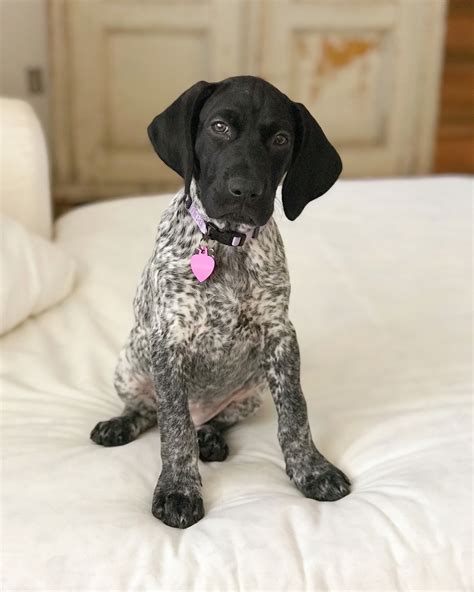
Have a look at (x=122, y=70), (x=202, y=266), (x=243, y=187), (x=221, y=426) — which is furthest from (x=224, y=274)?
(x=122, y=70)

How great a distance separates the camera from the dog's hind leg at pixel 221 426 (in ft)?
5.98

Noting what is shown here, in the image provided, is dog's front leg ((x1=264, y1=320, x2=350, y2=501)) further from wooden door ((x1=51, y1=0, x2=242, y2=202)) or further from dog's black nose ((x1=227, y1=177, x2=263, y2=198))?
wooden door ((x1=51, y1=0, x2=242, y2=202))

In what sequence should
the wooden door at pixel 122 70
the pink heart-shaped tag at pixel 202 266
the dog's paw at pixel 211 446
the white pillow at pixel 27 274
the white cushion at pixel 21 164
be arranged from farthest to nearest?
the wooden door at pixel 122 70, the white cushion at pixel 21 164, the white pillow at pixel 27 274, the dog's paw at pixel 211 446, the pink heart-shaped tag at pixel 202 266

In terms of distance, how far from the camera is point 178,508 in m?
1.55

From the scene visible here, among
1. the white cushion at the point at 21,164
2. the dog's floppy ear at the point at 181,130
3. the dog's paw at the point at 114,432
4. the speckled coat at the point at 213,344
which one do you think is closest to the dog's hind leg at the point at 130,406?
the dog's paw at the point at 114,432

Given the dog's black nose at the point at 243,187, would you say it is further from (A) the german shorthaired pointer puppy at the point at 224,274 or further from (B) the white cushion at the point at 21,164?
(B) the white cushion at the point at 21,164

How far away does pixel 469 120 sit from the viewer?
5.84m

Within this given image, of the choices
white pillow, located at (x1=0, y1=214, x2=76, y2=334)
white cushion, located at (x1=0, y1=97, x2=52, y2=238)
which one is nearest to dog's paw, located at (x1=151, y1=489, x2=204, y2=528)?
white pillow, located at (x1=0, y1=214, x2=76, y2=334)

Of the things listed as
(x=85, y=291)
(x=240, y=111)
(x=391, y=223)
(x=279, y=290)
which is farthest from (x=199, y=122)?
(x=391, y=223)

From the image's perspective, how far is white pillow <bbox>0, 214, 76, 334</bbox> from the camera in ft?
7.22

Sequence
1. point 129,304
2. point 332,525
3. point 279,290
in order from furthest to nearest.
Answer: point 129,304 < point 279,290 < point 332,525

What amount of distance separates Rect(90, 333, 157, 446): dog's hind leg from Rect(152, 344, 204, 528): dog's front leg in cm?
21

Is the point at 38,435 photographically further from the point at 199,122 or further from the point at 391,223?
the point at 391,223

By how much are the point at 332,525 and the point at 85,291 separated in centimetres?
126
